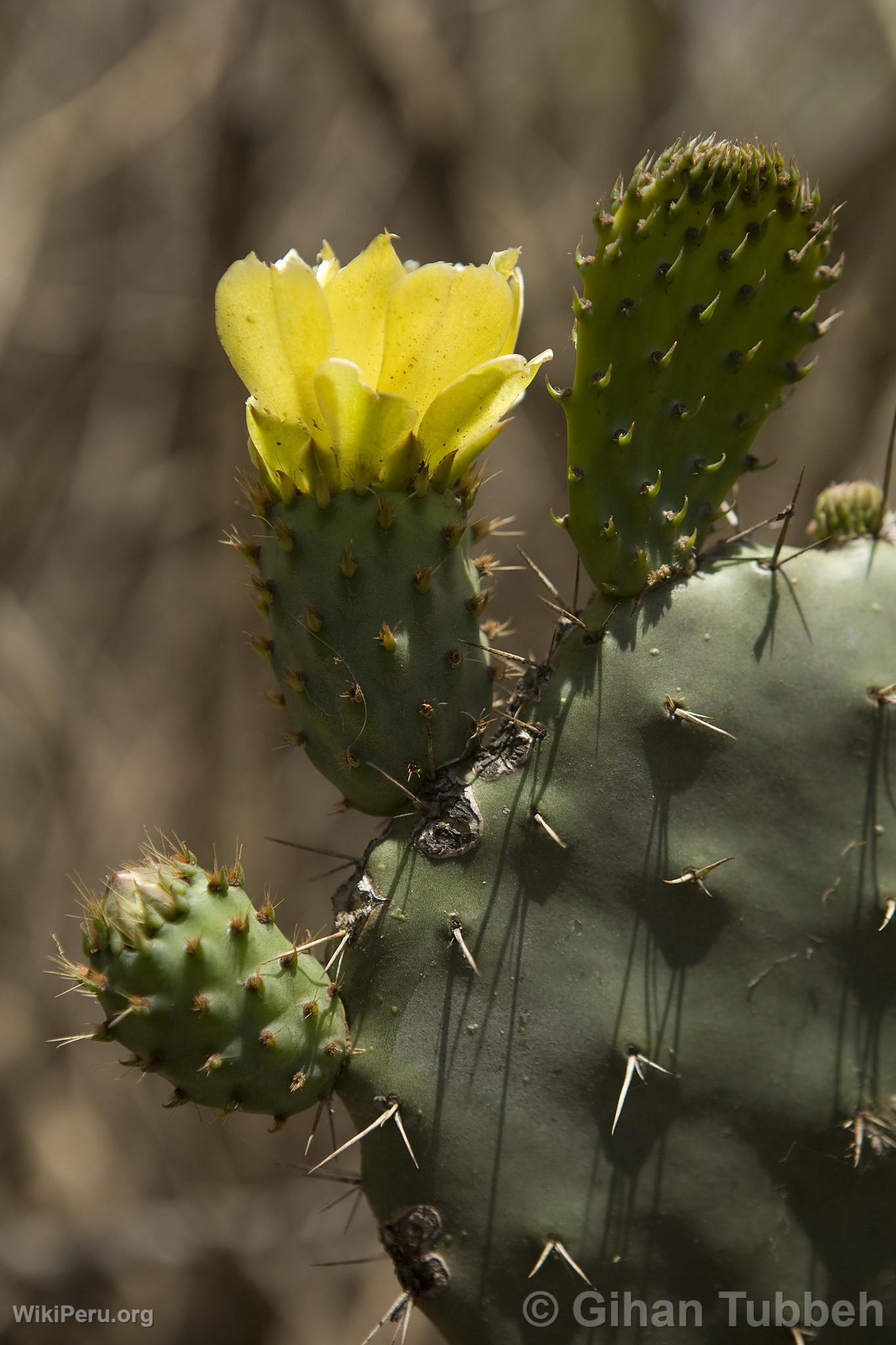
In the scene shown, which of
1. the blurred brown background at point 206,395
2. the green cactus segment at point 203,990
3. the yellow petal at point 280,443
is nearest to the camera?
the green cactus segment at point 203,990

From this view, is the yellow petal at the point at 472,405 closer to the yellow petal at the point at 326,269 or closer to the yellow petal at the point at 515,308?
the yellow petal at the point at 515,308

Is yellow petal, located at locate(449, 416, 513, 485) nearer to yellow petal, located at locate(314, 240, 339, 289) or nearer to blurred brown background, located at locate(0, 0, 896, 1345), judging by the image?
yellow petal, located at locate(314, 240, 339, 289)

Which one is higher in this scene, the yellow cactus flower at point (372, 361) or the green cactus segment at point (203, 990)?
the yellow cactus flower at point (372, 361)

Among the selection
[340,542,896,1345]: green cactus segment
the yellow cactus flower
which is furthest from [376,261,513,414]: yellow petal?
[340,542,896,1345]: green cactus segment

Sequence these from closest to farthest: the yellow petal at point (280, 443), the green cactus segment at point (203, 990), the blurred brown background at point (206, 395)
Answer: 1. the green cactus segment at point (203, 990)
2. the yellow petal at point (280, 443)
3. the blurred brown background at point (206, 395)

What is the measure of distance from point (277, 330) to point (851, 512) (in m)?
0.59

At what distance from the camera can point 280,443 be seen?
3.30 feet

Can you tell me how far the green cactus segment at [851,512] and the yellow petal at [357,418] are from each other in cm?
43

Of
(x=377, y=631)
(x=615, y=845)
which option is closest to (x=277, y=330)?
(x=377, y=631)

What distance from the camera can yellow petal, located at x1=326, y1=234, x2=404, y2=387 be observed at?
0.98m

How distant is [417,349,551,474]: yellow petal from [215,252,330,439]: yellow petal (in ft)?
0.36

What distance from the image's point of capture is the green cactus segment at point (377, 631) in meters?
1.00

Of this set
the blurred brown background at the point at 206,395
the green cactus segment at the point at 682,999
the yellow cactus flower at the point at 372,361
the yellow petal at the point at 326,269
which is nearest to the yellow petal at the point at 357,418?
the yellow cactus flower at the point at 372,361

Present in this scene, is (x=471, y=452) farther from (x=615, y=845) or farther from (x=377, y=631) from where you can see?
(x=615, y=845)
